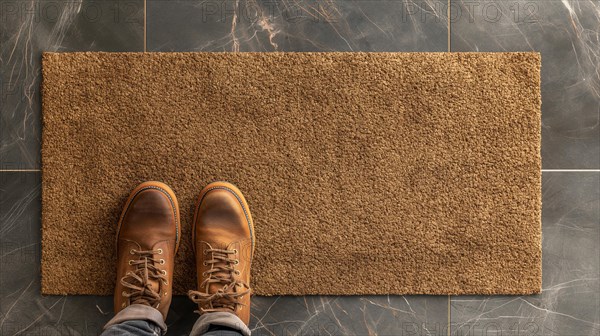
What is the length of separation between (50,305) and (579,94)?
1344mm

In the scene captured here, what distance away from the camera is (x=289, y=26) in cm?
106

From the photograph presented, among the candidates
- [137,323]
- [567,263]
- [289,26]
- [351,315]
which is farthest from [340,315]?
[289,26]

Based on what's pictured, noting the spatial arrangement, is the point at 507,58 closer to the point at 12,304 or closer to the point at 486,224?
the point at 486,224

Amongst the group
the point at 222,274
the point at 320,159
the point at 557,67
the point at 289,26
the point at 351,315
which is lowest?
the point at 351,315

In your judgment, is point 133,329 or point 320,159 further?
point 320,159

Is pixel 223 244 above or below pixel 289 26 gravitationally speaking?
below

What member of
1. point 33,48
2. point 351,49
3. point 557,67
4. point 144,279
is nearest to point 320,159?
point 351,49

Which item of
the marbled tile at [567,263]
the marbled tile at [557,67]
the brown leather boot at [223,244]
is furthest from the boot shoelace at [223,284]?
the marbled tile at [557,67]

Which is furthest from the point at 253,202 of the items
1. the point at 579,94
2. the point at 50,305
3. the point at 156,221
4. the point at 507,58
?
the point at 579,94

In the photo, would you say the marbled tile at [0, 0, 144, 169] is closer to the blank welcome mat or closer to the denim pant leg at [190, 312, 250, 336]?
the blank welcome mat

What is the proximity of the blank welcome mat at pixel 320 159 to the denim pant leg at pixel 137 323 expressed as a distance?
10 centimetres

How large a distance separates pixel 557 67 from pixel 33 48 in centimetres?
124

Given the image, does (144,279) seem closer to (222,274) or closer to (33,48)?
(222,274)

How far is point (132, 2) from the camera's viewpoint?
1060 millimetres
